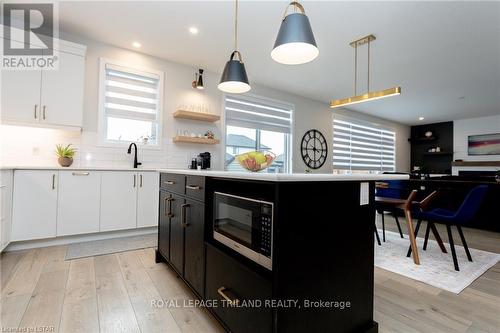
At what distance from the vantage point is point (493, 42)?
10.5 feet

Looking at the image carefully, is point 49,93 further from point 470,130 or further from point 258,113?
point 470,130

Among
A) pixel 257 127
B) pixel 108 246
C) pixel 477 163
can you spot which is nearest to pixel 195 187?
pixel 108 246

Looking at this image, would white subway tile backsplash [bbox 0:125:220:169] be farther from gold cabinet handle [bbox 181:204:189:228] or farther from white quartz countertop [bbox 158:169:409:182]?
white quartz countertop [bbox 158:169:409:182]

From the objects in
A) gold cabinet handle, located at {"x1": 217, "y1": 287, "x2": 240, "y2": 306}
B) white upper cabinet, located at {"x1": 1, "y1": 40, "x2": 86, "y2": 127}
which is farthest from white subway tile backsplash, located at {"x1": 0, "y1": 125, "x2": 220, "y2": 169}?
gold cabinet handle, located at {"x1": 217, "y1": 287, "x2": 240, "y2": 306}

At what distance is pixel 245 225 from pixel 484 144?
29.8ft

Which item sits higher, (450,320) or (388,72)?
(388,72)

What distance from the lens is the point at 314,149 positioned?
19.4ft

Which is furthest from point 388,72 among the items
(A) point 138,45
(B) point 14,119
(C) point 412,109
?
(B) point 14,119

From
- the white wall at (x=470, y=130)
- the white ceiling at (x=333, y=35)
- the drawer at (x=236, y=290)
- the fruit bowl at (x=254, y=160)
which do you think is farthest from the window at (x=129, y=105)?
the white wall at (x=470, y=130)

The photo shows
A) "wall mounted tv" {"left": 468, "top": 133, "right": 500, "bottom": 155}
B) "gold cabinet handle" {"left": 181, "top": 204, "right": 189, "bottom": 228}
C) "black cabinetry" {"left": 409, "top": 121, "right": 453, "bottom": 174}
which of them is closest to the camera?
"gold cabinet handle" {"left": 181, "top": 204, "right": 189, "bottom": 228}

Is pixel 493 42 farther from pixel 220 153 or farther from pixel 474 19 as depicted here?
pixel 220 153

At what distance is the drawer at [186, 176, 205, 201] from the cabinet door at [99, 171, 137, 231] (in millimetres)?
1830

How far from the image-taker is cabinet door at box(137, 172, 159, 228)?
130 inches

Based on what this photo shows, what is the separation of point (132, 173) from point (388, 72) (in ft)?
14.5
